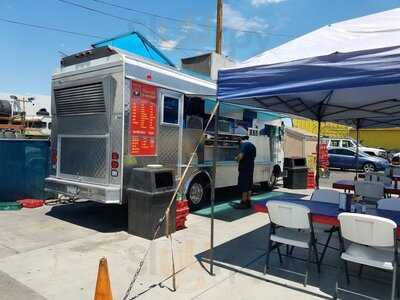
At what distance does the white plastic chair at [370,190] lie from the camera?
24.0ft

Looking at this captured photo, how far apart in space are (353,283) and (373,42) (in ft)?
9.12

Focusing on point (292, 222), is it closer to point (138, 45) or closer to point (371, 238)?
point (371, 238)

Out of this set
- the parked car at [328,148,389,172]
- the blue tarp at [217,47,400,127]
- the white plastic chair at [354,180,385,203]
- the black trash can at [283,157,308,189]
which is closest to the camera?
the blue tarp at [217,47,400,127]

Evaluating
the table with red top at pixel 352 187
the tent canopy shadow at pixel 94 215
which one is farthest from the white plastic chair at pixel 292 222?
the table with red top at pixel 352 187

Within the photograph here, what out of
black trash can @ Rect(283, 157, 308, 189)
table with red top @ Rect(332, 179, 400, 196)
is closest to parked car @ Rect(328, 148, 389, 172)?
black trash can @ Rect(283, 157, 308, 189)

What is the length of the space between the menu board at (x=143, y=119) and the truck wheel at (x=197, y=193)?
156 cm

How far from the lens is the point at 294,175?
12.8m

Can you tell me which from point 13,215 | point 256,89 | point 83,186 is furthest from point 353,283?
point 13,215

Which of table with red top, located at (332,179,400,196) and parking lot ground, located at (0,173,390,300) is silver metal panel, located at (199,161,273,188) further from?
table with red top, located at (332,179,400,196)

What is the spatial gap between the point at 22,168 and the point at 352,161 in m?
18.9

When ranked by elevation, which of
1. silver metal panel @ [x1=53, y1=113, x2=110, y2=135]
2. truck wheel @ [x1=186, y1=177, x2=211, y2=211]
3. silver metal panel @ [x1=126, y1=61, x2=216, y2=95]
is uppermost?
silver metal panel @ [x1=126, y1=61, x2=216, y2=95]

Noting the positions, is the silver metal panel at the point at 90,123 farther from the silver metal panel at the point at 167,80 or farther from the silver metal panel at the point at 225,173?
the silver metal panel at the point at 225,173

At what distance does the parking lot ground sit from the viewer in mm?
4293

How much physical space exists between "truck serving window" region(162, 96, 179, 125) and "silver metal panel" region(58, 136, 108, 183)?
123 centimetres
